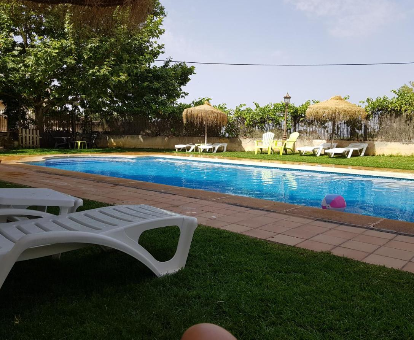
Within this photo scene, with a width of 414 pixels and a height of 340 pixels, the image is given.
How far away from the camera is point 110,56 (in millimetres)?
15328

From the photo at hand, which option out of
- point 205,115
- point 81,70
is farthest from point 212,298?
point 81,70

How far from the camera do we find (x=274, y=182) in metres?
8.88

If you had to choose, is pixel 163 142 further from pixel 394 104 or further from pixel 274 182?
pixel 274 182

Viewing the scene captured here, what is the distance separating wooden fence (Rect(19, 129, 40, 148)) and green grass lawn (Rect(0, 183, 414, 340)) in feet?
51.3

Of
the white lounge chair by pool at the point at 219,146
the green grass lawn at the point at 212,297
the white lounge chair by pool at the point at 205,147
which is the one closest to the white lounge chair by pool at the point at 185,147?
the white lounge chair by pool at the point at 205,147

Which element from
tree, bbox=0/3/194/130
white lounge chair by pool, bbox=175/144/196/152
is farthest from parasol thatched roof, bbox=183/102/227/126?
tree, bbox=0/3/194/130

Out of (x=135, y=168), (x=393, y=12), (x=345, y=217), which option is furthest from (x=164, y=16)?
(x=345, y=217)

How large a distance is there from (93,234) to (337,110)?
13.5 metres

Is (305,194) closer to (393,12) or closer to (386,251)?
(386,251)

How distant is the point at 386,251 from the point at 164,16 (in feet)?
59.1

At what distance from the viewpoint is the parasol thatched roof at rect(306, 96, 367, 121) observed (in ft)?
45.6

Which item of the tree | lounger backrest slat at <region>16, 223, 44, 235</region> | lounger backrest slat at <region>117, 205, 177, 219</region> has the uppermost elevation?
the tree

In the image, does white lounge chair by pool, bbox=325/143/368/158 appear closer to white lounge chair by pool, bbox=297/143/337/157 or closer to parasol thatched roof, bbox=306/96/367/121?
white lounge chair by pool, bbox=297/143/337/157

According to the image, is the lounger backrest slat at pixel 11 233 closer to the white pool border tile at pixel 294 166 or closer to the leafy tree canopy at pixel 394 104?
the white pool border tile at pixel 294 166
